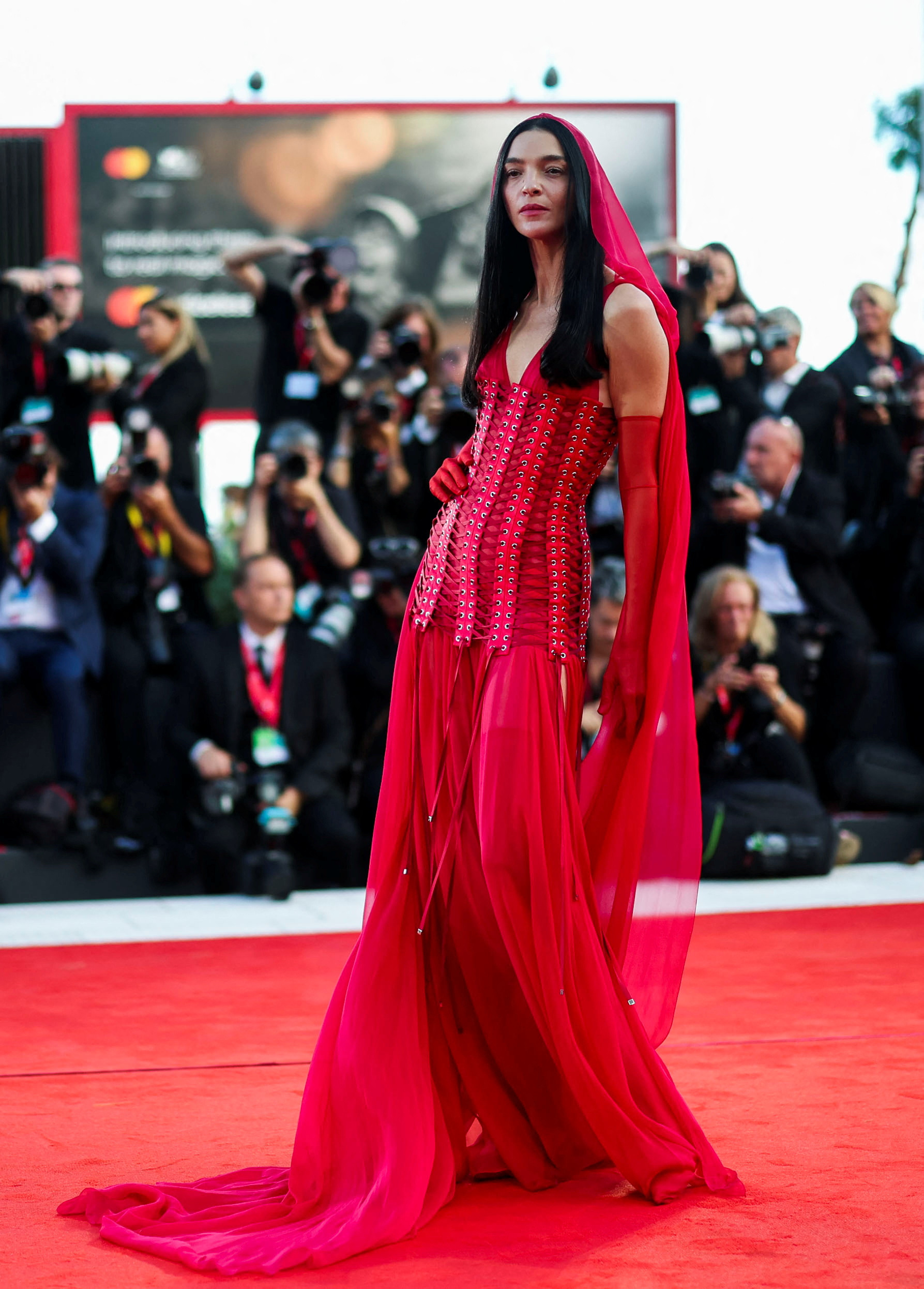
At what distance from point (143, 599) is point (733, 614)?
1923 mm

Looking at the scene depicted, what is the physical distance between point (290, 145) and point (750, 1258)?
10852 millimetres

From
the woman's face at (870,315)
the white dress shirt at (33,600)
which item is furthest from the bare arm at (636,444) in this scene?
the woman's face at (870,315)

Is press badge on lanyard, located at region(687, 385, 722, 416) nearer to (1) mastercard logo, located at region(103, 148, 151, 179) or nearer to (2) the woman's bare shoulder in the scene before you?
(2) the woman's bare shoulder

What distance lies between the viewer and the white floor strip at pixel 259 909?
15.9 ft

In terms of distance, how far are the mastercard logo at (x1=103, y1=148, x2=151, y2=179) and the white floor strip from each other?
762 centimetres

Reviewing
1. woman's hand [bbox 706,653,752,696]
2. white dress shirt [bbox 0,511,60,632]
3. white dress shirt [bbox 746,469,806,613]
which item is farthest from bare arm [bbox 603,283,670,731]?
white dress shirt [bbox 746,469,806,613]

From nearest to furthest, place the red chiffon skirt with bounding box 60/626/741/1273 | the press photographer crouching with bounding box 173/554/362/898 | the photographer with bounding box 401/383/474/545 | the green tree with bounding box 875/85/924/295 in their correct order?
the red chiffon skirt with bounding box 60/626/741/1273 → the press photographer crouching with bounding box 173/554/362/898 → the photographer with bounding box 401/383/474/545 → the green tree with bounding box 875/85/924/295

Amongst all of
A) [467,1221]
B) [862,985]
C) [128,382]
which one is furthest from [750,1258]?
[128,382]

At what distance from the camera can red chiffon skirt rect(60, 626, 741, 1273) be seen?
2.36 meters

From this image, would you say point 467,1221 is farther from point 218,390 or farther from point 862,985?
point 218,390

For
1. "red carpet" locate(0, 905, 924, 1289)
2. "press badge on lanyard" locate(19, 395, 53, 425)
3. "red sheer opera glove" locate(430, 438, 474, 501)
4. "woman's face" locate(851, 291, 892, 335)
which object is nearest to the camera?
"red carpet" locate(0, 905, 924, 1289)

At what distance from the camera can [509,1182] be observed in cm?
252

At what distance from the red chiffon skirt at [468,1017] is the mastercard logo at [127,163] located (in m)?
10.0

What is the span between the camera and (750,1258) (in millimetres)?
2154
